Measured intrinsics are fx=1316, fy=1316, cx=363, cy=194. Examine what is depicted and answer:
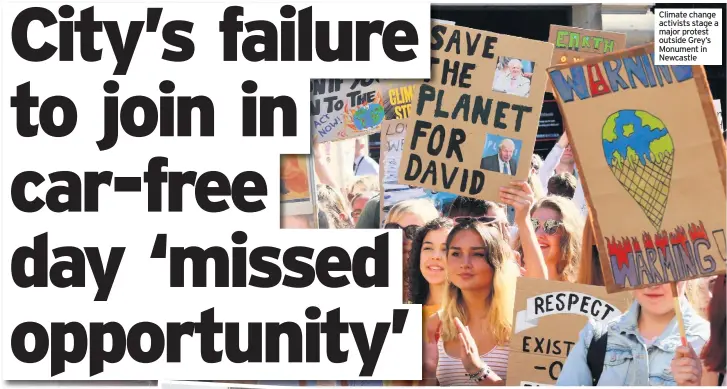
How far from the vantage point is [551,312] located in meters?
7.70

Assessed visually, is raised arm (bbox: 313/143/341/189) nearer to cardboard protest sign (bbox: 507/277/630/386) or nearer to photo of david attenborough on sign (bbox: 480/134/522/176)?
photo of david attenborough on sign (bbox: 480/134/522/176)

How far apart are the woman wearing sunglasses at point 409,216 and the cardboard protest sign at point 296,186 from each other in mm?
476

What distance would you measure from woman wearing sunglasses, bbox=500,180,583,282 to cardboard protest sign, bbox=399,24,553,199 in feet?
0.67

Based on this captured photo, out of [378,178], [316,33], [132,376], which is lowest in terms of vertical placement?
[132,376]

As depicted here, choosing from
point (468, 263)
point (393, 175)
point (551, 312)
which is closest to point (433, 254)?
point (468, 263)

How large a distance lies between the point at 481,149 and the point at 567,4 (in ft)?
3.26

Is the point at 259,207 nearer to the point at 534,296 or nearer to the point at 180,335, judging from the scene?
the point at 180,335

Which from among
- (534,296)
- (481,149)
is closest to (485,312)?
(534,296)

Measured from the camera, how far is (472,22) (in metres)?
7.65

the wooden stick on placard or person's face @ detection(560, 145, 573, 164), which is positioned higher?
person's face @ detection(560, 145, 573, 164)

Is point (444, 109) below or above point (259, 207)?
above

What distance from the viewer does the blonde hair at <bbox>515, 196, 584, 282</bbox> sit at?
7.72 meters

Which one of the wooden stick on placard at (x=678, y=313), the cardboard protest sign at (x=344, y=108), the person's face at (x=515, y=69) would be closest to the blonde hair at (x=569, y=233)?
the wooden stick on placard at (x=678, y=313)

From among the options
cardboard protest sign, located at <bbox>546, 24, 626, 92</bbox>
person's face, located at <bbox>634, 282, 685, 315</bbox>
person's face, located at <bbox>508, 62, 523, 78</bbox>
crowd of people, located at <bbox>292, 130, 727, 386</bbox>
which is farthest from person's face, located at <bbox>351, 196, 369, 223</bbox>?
person's face, located at <bbox>634, 282, 685, 315</bbox>
